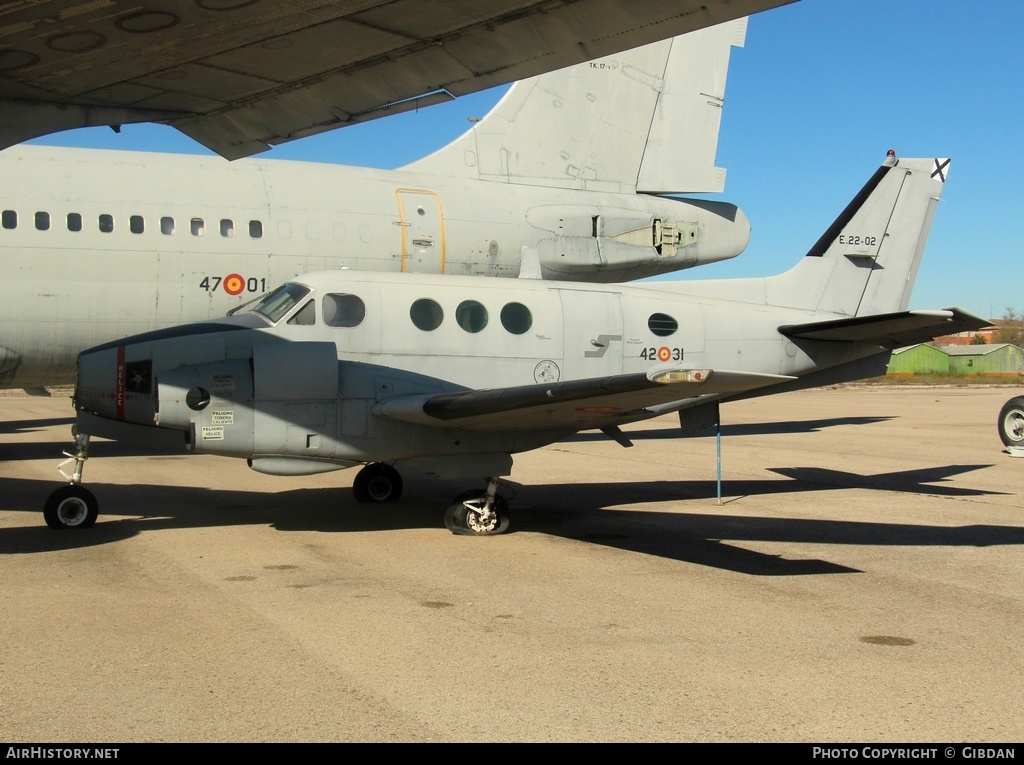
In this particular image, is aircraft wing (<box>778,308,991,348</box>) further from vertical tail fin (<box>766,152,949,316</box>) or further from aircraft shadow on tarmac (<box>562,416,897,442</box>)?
aircraft shadow on tarmac (<box>562,416,897,442</box>)

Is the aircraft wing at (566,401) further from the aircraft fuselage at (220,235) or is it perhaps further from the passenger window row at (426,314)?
the aircraft fuselage at (220,235)

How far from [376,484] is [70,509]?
150 inches

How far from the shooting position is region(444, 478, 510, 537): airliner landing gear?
10.6m

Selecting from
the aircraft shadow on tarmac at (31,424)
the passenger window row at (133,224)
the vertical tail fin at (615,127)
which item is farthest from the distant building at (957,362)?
the passenger window row at (133,224)

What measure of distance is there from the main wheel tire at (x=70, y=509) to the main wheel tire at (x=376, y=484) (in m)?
3.42

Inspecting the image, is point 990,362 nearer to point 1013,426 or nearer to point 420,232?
point 1013,426

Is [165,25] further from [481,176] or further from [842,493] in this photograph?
[481,176]

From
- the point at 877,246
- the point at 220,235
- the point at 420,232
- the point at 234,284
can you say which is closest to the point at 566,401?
the point at 877,246

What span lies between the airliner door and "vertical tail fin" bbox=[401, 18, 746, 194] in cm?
192

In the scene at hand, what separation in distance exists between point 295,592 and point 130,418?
3456mm

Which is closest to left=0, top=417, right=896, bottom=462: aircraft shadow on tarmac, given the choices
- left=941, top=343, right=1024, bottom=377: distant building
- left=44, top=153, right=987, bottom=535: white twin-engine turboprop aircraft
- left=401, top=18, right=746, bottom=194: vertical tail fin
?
left=44, top=153, right=987, bottom=535: white twin-engine turboprop aircraft

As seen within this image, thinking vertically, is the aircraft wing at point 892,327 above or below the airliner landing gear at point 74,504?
above

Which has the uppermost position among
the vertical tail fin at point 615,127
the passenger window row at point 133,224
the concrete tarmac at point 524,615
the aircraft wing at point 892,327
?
the vertical tail fin at point 615,127

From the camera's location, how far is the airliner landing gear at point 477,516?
10.6 metres
